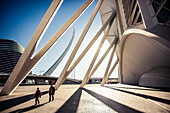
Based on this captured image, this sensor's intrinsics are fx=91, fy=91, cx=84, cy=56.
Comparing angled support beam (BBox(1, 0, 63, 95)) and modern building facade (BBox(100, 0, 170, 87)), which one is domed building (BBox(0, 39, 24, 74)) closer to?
angled support beam (BBox(1, 0, 63, 95))

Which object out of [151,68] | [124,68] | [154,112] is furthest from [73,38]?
[154,112]

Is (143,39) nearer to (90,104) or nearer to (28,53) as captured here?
Result: (90,104)

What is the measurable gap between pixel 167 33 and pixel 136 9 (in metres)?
4.78

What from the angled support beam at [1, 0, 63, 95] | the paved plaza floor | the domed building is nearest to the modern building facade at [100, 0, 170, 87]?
the paved plaza floor

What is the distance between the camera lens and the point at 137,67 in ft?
57.0

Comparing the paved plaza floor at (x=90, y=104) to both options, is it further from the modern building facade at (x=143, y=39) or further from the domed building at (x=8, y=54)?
the domed building at (x=8, y=54)

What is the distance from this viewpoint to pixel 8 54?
61.9 m

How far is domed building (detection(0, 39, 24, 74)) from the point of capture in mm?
57812

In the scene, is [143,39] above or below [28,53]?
above

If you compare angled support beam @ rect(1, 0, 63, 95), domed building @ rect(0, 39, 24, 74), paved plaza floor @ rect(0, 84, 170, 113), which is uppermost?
domed building @ rect(0, 39, 24, 74)

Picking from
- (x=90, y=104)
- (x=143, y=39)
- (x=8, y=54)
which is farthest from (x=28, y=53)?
(x=8, y=54)

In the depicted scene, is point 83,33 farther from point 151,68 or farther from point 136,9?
point 151,68

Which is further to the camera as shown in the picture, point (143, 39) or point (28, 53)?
point (143, 39)

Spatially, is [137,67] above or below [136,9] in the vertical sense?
below
